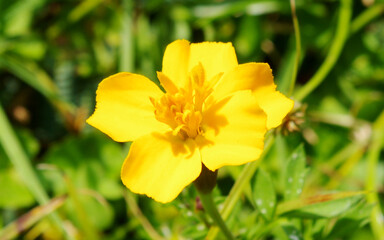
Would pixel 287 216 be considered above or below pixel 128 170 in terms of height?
below

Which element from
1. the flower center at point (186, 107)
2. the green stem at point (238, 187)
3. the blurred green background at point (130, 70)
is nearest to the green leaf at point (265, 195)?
the green stem at point (238, 187)

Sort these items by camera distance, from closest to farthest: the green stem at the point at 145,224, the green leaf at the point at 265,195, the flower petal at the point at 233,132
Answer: the flower petal at the point at 233,132, the green leaf at the point at 265,195, the green stem at the point at 145,224

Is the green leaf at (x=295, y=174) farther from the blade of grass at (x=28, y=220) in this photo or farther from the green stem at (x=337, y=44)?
the blade of grass at (x=28, y=220)

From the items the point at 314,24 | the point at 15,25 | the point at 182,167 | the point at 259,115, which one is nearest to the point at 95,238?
the point at 182,167

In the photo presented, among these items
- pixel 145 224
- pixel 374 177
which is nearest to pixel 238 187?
pixel 145 224

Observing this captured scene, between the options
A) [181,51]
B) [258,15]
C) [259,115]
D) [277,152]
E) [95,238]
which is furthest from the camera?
[258,15]

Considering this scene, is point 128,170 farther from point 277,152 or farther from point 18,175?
point 18,175
